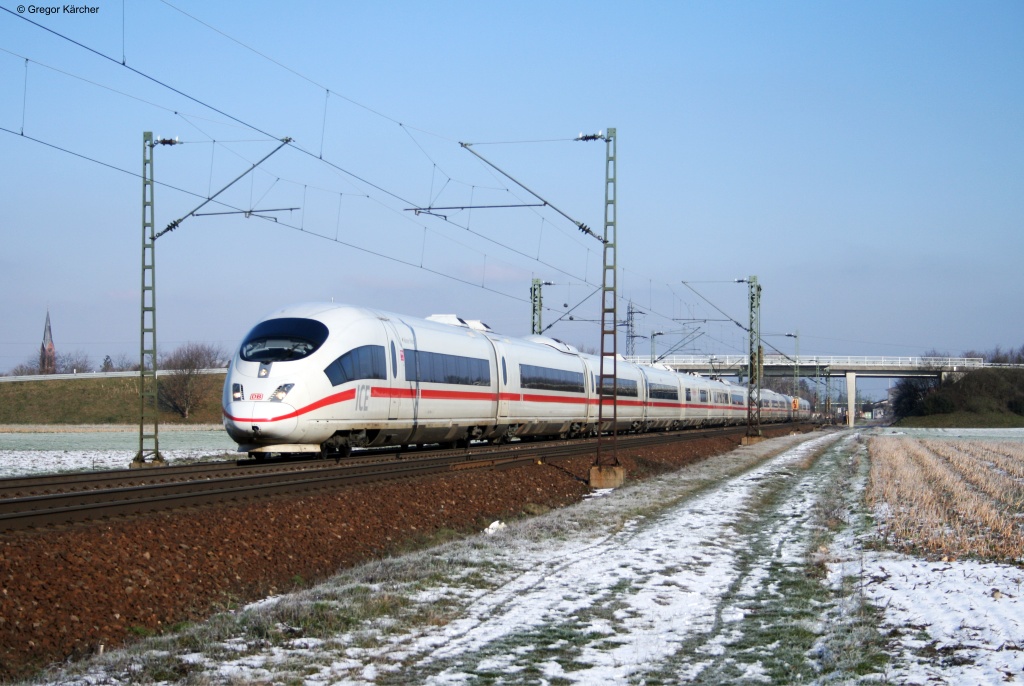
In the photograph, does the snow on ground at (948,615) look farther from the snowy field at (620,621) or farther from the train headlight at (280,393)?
the train headlight at (280,393)

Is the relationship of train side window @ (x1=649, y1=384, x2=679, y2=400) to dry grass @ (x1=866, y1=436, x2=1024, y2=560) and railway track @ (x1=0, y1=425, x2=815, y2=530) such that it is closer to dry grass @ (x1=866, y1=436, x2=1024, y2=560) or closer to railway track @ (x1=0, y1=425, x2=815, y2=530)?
dry grass @ (x1=866, y1=436, x2=1024, y2=560)

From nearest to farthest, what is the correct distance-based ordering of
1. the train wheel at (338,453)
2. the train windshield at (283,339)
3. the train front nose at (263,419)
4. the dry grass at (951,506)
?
the dry grass at (951,506) → the train front nose at (263,419) → the train windshield at (283,339) → the train wheel at (338,453)

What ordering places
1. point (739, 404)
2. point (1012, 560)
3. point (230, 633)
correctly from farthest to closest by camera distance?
point (739, 404) < point (1012, 560) < point (230, 633)

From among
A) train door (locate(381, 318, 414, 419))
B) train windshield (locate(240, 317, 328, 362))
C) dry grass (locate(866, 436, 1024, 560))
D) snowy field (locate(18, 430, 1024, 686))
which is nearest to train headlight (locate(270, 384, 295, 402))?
train windshield (locate(240, 317, 328, 362))

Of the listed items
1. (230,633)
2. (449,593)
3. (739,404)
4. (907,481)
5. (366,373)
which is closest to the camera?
(230,633)

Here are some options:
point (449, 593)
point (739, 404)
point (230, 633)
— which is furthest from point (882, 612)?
point (739, 404)

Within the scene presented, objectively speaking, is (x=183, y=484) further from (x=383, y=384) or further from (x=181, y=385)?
(x=181, y=385)

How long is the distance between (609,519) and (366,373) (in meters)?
7.63

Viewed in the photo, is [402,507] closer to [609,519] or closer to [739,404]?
[609,519]

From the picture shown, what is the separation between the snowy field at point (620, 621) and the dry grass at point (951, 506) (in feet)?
3.12

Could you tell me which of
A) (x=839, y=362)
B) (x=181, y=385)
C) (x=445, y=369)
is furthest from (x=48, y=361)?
(x=445, y=369)

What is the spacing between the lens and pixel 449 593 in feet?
Answer: 33.4

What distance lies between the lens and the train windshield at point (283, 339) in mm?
20609

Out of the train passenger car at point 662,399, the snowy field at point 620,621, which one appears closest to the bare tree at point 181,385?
the train passenger car at point 662,399
